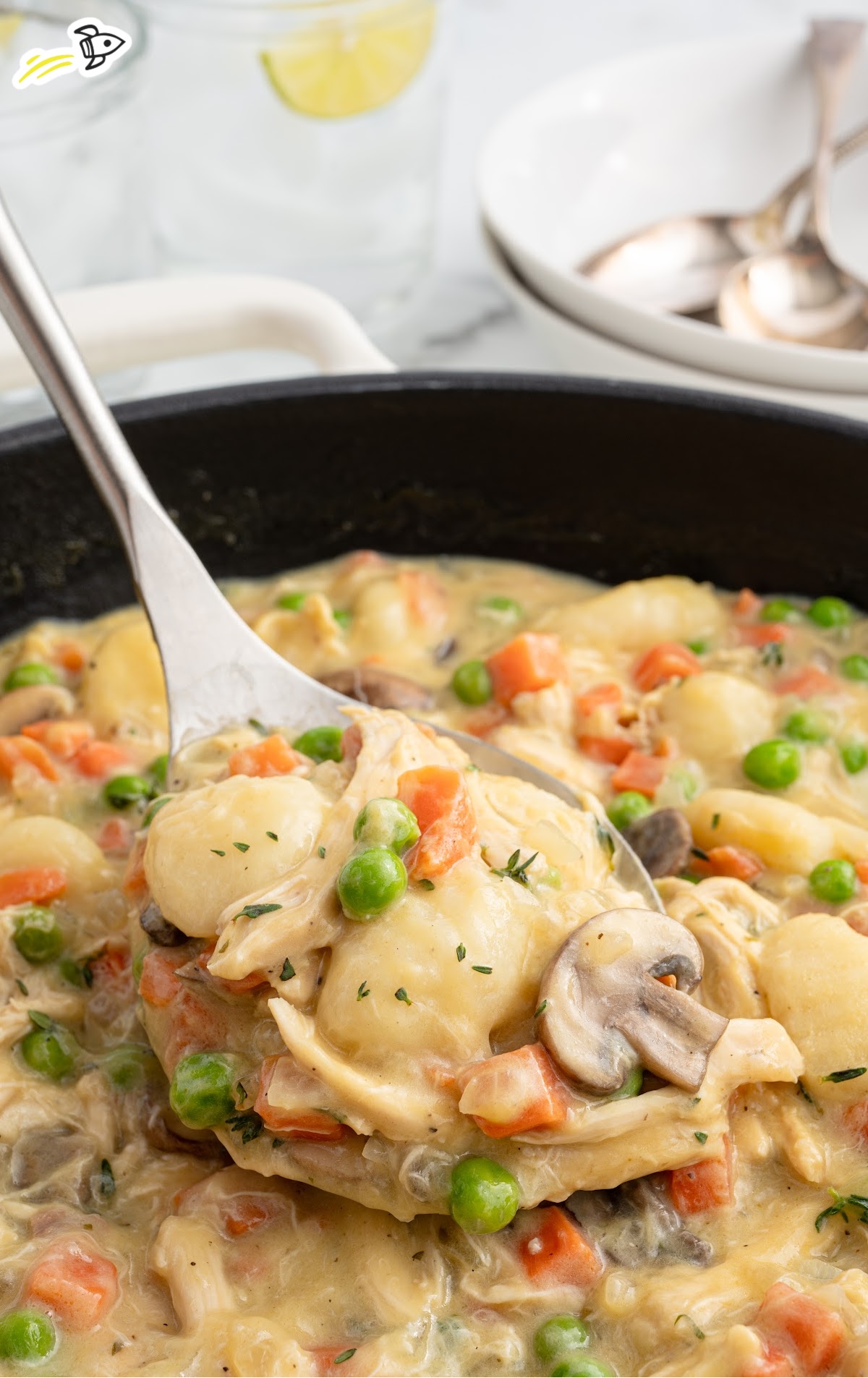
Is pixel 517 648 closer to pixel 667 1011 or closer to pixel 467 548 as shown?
pixel 467 548

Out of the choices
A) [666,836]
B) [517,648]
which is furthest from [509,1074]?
[517,648]

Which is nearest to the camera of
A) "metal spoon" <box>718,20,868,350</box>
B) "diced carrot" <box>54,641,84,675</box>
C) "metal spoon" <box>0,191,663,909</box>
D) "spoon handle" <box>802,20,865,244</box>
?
"metal spoon" <box>0,191,663,909</box>

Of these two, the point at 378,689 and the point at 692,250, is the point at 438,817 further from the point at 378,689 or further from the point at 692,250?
the point at 692,250

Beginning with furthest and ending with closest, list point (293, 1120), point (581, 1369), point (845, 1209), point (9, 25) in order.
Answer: point (9, 25)
point (845, 1209)
point (293, 1120)
point (581, 1369)

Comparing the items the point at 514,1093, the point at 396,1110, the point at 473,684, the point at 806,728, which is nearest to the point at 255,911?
the point at 396,1110

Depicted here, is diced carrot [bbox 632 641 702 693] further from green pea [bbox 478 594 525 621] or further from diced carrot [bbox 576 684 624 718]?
green pea [bbox 478 594 525 621]

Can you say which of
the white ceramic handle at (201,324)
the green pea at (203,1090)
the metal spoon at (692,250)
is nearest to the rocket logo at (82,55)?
the white ceramic handle at (201,324)

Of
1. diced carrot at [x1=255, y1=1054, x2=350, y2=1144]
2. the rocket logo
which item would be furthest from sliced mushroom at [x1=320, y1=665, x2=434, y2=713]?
the rocket logo
